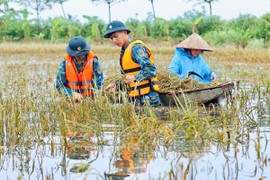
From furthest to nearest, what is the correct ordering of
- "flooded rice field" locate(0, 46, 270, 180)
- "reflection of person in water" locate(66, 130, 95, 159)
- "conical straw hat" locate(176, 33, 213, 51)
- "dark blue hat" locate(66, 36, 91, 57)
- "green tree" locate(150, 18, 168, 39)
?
"green tree" locate(150, 18, 168, 39)
"conical straw hat" locate(176, 33, 213, 51)
"dark blue hat" locate(66, 36, 91, 57)
"reflection of person in water" locate(66, 130, 95, 159)
"flooded rice field" locate(0, 46, 270, 180)

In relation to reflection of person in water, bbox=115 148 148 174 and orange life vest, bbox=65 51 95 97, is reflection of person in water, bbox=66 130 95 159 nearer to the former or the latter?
reflection of person in water, bbox=115 148 148 174

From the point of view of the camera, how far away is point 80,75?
6.57 metres

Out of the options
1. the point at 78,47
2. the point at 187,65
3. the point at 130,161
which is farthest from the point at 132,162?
the point at 187,65

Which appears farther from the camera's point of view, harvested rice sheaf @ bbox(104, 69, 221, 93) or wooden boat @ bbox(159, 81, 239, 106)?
harvested rice sheaf @ bbox(104, 69, 221, 93)

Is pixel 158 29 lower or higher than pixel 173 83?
higher

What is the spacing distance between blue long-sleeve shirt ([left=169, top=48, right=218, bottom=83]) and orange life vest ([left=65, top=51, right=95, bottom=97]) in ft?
4.05

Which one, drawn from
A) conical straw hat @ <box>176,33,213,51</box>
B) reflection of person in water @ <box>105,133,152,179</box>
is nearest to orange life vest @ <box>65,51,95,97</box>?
conical straw hat @ <box>176,33,213,51</box>

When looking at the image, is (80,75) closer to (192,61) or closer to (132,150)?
(192,61)

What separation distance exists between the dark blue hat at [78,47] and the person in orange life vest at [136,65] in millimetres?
286

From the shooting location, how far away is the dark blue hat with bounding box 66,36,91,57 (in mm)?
6297

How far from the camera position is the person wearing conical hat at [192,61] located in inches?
288

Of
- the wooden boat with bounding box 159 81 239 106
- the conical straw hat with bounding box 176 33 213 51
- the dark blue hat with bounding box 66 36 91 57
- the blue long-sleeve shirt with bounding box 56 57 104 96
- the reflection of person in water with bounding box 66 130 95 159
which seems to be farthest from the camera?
the conical straw hat with bounding box 176 33 213 51

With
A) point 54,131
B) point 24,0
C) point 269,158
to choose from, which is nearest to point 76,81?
point 54,131

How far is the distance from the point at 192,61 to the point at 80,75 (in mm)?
1686
